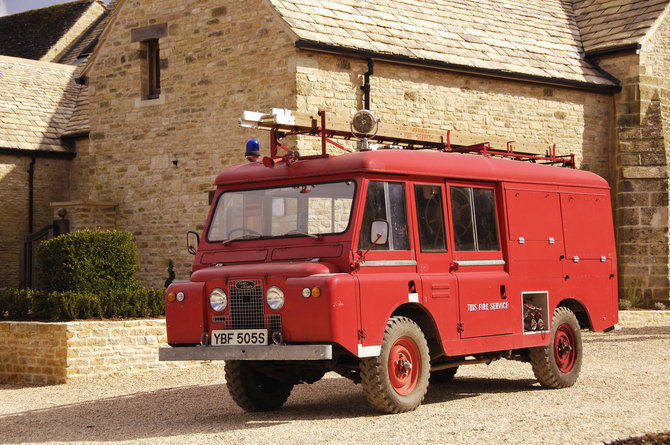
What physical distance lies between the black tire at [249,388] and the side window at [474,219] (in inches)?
95.1

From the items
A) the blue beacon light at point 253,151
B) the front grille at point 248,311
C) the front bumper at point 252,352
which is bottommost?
the front bumper at point 252,352

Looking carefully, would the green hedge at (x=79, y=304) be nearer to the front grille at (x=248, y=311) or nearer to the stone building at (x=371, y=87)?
the stone building at (x=371, y=87)

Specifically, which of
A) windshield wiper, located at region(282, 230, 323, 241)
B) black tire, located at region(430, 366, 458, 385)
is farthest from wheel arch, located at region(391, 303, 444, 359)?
black tire, located at region(430, 366, 458, 385)

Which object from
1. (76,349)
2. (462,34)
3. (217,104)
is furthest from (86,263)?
(462,34)

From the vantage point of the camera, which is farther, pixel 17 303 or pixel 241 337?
pixel 17 303

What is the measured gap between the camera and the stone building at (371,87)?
51.6 feet

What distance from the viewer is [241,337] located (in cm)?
729

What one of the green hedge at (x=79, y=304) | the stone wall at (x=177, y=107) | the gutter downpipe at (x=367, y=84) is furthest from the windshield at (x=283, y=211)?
the gutter downpipe at (x=367, y=84)

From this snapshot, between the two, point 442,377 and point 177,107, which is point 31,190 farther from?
point 442,377

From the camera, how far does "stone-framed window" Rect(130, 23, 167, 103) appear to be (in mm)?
18016

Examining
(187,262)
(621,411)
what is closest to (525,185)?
(621,411)

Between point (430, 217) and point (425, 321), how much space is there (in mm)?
1052

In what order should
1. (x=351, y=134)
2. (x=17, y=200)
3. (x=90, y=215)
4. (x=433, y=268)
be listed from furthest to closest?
(x=17, y=200), (x=90, y=215), (x=351, y=134), (x=433, y=268)

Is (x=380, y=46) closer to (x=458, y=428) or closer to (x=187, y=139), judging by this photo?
(x=187, y=139)
